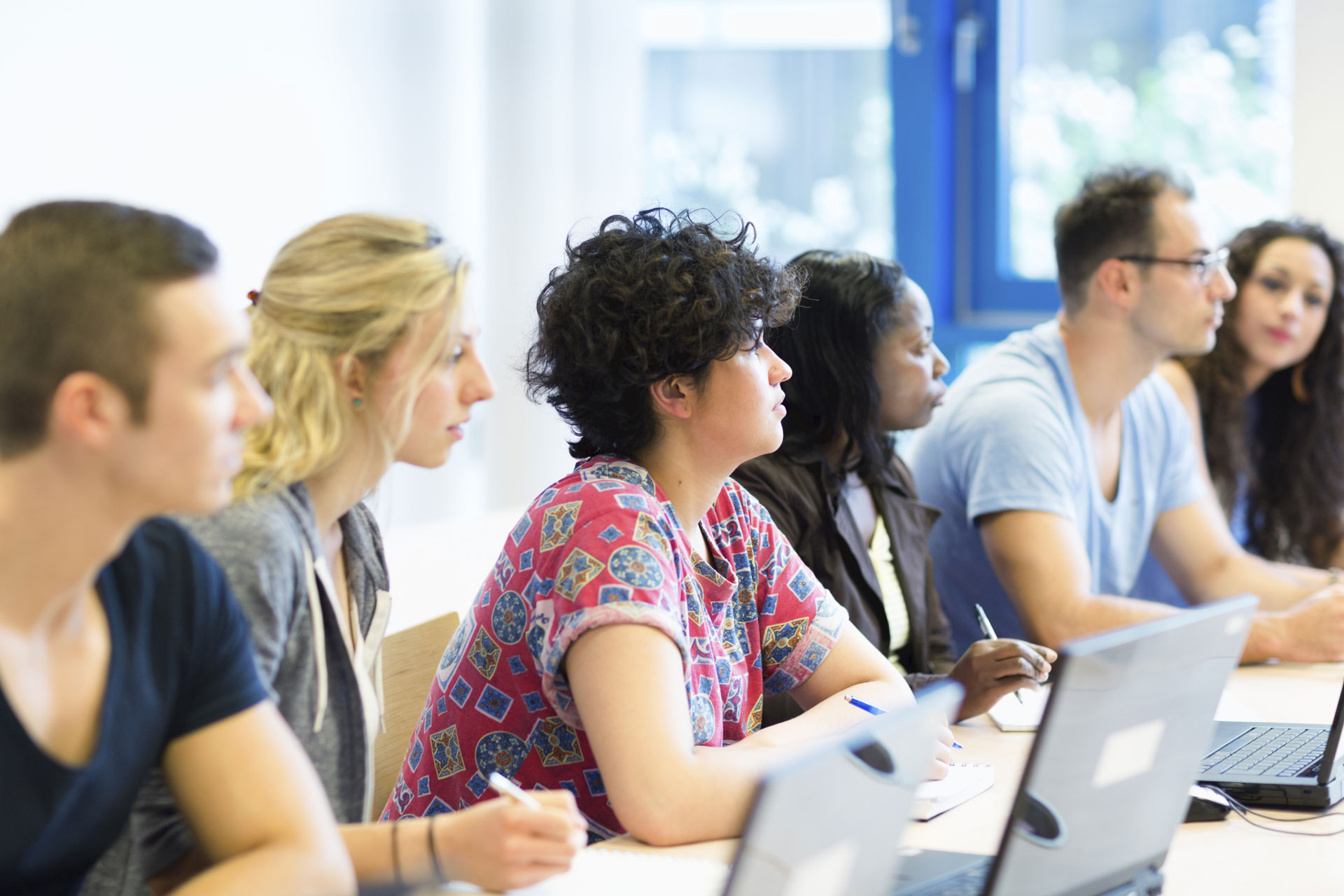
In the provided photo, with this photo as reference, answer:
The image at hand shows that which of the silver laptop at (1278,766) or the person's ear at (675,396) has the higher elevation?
the person's ear at (675,396)

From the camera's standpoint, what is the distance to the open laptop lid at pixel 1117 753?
0.93 meters

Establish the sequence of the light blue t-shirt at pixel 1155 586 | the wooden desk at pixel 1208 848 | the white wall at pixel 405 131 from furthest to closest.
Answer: the white wall at pixel 405 131
the light blue t-shirt at pixel 1155 586
the wooden desk at pixel 1208 848

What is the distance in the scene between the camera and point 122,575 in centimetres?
101

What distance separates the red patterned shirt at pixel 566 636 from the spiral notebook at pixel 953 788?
0.24 m

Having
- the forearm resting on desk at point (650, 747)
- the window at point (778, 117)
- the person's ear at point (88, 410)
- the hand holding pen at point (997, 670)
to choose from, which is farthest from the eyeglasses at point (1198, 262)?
the person's ear at point (88, 410)

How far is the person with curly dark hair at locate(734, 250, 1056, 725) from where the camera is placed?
1982 mm

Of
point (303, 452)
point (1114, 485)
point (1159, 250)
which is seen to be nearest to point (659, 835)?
point (303, 452)

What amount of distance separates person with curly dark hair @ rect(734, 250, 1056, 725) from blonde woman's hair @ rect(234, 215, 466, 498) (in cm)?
86

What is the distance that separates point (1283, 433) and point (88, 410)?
287 centimetres

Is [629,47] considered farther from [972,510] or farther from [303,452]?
[303,452]

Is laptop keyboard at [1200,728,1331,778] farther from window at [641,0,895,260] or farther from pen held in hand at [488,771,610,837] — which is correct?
window at [641,0,895,260]

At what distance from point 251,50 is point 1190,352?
227cm

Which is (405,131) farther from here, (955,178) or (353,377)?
(353,377)

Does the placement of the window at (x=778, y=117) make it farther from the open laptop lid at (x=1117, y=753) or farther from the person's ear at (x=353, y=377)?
the open laptop lid at (x=1117, y=753)
